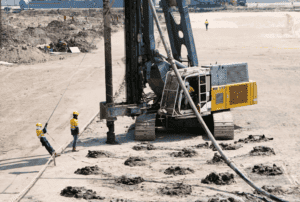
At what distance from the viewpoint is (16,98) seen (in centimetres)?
2562

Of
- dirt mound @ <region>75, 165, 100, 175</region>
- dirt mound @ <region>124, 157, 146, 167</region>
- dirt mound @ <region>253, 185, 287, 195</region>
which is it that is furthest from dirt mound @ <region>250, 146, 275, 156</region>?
dirt mound @ <region>75, 165, 100, 175</region>

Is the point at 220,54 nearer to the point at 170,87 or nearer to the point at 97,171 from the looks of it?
the point at 170,87

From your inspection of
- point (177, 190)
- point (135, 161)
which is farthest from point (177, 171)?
point (135, 161)

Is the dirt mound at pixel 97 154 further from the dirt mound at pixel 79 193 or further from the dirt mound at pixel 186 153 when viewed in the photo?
the dirt mound at pixel 79 193

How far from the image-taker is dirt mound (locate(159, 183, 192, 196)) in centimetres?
1149

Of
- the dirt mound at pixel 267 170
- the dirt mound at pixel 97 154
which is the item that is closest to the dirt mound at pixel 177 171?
the dirt mound at pixel 267 170

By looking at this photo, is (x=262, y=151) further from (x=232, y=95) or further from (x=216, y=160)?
(x=232, y=95)

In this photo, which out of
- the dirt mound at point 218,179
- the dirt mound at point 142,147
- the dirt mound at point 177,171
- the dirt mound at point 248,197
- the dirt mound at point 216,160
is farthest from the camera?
the dirt mound at point 142,147

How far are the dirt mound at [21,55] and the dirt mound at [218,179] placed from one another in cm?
3080

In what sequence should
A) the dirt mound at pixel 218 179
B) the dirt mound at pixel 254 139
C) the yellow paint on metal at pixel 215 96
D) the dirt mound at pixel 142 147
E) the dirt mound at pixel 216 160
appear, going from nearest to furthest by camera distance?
the dirt mound at pixel 218 179
the dirt mound at pixel 216 160
the dirt mound at pixel 142 147
the dirt mound at pixel 254 139
the yellow paint on metal at pixel 215 96

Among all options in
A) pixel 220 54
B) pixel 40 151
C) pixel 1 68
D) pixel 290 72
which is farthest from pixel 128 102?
pixel 220 54

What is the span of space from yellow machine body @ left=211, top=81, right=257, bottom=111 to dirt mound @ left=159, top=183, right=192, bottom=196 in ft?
19.2

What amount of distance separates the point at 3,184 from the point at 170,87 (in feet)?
23.3

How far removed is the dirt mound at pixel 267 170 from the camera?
42.5 ft
